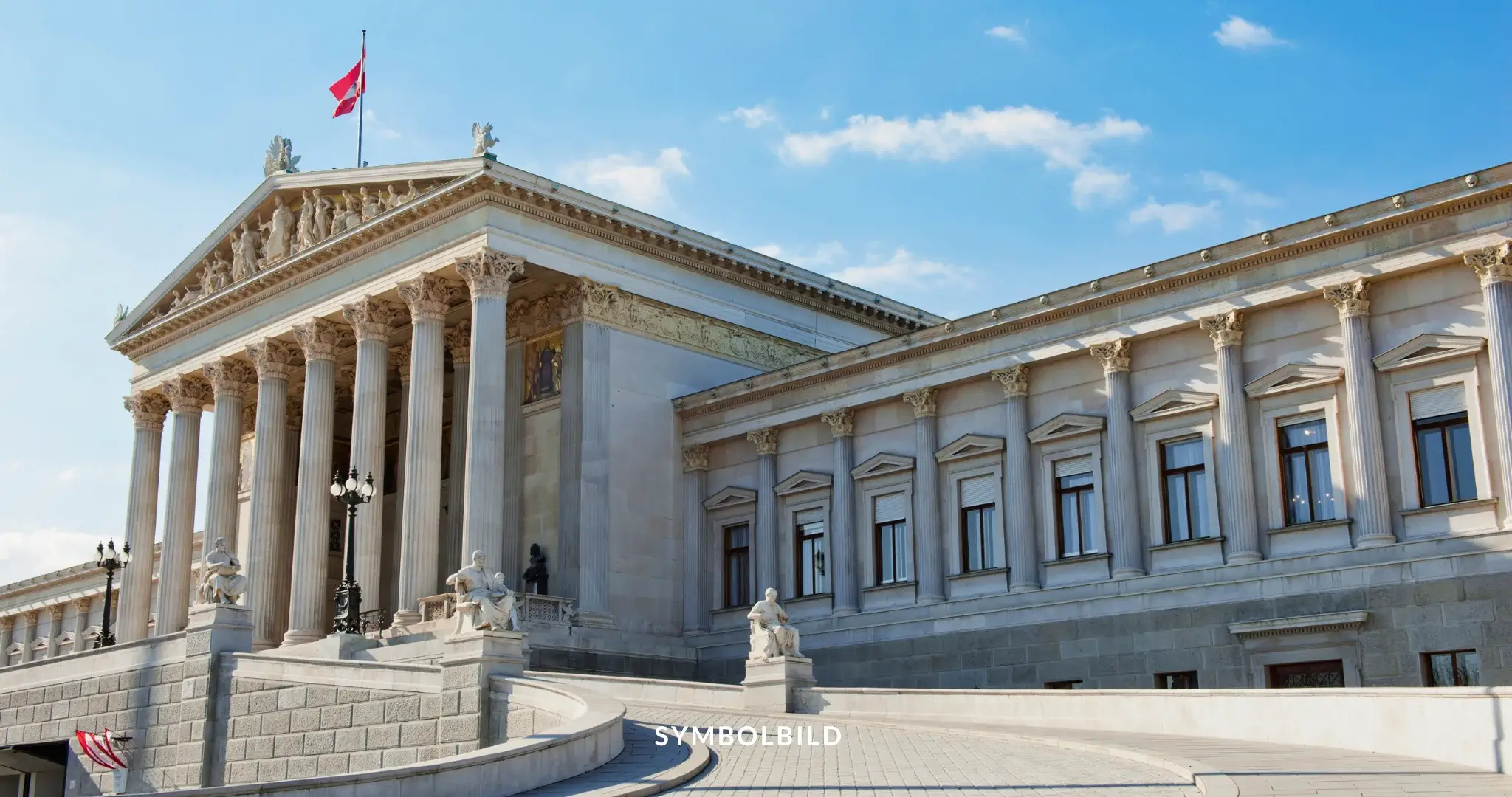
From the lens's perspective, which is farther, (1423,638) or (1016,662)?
(1016,662)

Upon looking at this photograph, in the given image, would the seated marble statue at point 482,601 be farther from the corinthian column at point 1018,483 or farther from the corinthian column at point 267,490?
the corinthian column at point 267,490

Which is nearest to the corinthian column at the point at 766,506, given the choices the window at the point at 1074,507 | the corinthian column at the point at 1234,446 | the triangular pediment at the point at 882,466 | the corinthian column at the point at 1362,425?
the triangular pediment at the point at 882,466

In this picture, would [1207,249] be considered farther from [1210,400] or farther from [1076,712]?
[1076,712]

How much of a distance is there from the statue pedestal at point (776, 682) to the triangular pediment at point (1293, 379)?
447 inches

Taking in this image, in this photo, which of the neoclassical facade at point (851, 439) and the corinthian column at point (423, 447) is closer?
the neoclassical facade at point (851, 439)

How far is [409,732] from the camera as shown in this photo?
24.5 meters

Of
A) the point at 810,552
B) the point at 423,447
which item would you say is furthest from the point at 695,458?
the point at 423,447

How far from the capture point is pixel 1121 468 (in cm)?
3394

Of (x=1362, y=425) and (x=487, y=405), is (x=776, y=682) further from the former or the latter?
(x=487, y=405)

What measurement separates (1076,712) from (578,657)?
53.2 ft

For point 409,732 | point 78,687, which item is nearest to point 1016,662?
point 409,732

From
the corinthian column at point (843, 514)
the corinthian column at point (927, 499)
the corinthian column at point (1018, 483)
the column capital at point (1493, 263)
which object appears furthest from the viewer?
the corinthian column at point (843, 514)

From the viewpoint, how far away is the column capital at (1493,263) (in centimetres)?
2858

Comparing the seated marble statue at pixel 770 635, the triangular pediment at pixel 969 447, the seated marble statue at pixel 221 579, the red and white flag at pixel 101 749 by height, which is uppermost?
the triangular pediment at pixel 969 447
